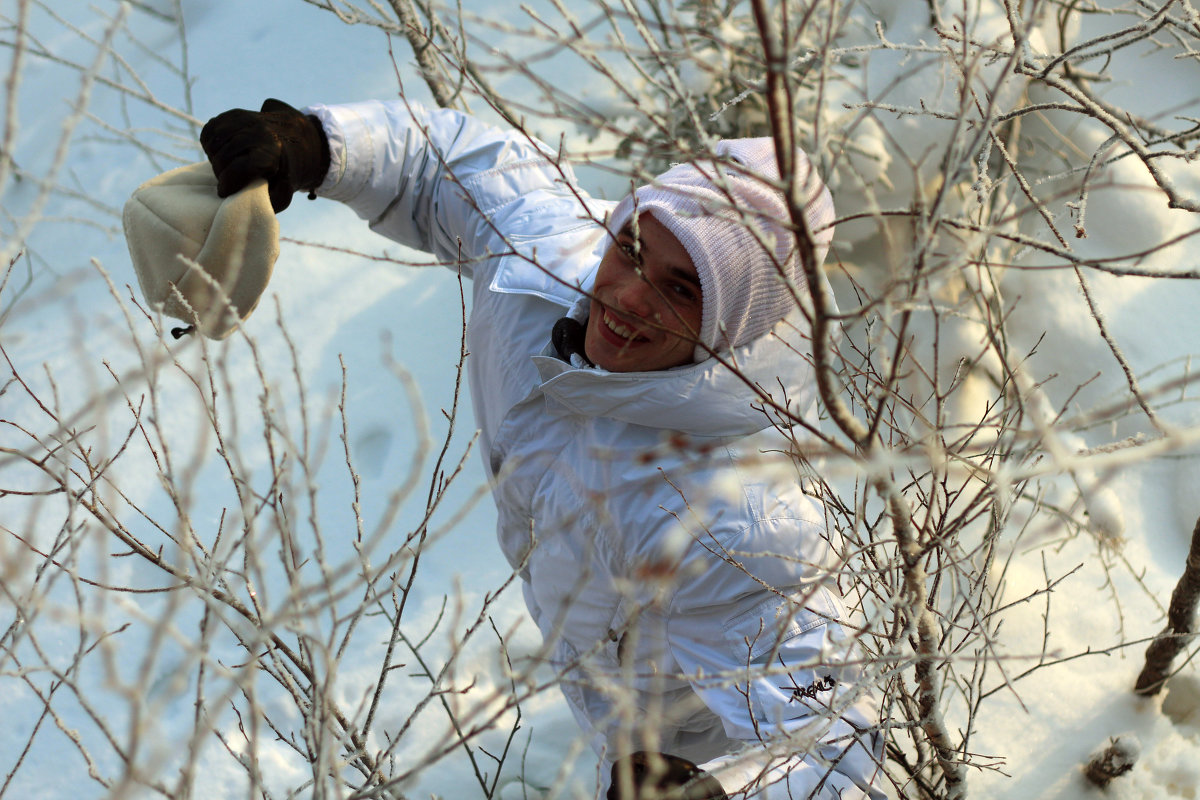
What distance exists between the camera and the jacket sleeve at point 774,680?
142cm

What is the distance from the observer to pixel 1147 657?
234cm

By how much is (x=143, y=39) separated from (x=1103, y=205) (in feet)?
12.6

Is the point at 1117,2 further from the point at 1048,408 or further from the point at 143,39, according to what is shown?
the point at 143,39

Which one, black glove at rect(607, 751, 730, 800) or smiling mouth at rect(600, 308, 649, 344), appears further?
smiling mouth at rect(600, 308, 649, 344)

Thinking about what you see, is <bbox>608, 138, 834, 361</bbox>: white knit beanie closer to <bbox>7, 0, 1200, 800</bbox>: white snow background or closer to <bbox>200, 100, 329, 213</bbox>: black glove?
<bbox>200, 100, 329, 213</bbox>: black glove

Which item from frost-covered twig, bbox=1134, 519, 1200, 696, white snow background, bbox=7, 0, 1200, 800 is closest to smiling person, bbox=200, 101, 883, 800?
white snow background, bbox=7, 0, 1200, 800

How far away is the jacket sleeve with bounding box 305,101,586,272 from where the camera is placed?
2010 millimetres

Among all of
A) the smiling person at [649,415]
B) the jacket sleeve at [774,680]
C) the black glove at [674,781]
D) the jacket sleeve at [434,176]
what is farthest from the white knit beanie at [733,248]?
the black glove at [674,781]

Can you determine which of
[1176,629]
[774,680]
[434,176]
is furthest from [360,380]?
[1176,629]

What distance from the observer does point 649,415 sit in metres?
1.67

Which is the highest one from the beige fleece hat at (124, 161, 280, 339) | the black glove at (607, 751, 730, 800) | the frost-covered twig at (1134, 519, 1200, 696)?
the beige fleece hat at (124, 161, 280, 339)

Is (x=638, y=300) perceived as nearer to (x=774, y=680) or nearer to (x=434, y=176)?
(x=774, y=680)

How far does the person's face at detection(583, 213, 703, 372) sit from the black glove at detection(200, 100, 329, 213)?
2.27 feet

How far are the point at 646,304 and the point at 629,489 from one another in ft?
1.05
